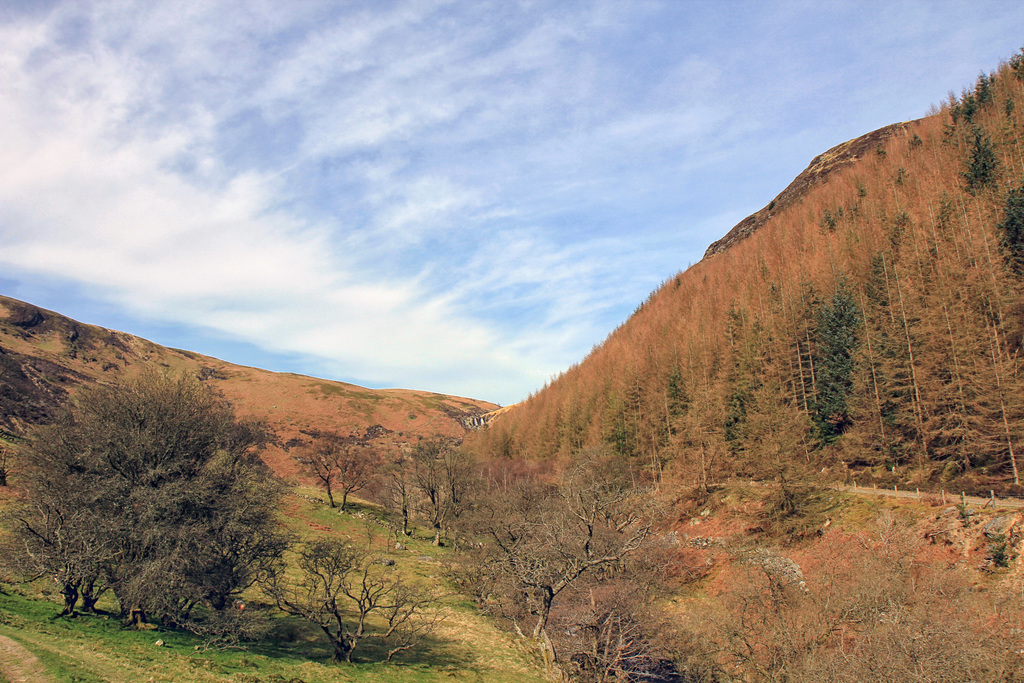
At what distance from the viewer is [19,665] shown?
12531 mm

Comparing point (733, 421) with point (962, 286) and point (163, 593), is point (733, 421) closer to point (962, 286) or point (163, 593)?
point (962, 286)

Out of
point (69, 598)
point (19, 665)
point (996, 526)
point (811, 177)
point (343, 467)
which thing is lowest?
point (996, 526)

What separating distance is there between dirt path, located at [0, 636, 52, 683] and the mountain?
Answer: 83.6m

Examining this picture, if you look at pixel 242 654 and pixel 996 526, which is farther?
pixel 996 526

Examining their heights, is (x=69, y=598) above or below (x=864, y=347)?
below

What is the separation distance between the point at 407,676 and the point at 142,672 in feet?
30.3

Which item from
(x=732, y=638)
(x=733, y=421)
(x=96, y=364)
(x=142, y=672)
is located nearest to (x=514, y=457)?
(x=733, y=421)

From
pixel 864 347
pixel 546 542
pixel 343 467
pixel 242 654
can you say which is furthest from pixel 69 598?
pixel 864 347

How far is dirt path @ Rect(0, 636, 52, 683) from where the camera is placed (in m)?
11.8

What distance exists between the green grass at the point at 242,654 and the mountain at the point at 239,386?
78622 mm

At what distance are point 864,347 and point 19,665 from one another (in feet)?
191

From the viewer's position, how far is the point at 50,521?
1872 centimetres

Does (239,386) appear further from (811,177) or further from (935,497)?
(811,177)

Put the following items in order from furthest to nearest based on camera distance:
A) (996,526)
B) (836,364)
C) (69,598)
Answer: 1. (836,364)
2. (996,526)
3. (69,598)
